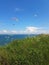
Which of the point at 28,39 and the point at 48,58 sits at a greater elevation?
the point at 28,39

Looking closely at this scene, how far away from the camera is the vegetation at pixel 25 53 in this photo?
11.4 m

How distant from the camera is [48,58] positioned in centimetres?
1258

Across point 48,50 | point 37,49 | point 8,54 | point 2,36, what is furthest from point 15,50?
point 2,36

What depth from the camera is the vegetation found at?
11367 mm

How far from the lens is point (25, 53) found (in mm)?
11945

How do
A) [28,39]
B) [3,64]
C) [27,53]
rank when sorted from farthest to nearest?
1. [28,39]
2. [27,53]
3. [3,64]

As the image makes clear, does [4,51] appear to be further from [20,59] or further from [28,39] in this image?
[28,39]

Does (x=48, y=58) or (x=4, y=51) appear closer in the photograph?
(x=4, y=51)

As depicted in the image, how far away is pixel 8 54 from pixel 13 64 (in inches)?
24.7

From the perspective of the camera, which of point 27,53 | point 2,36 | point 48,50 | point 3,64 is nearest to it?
point 3,64

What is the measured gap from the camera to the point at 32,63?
11797mm

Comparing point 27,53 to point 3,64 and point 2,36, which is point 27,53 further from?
point 2,36

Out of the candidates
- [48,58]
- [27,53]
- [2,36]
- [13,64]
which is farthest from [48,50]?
[2,36]

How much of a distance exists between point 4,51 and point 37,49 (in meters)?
2.03
